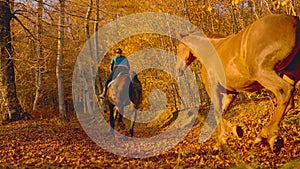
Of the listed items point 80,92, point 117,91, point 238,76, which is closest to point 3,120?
point 117,91

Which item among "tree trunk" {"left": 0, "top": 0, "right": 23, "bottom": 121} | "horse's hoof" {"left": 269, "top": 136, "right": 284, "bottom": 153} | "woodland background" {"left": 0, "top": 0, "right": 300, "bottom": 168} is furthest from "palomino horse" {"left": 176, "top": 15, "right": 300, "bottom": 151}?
"tree trunk" {"left": 0, "top": 0, "right": 23, "bottom": 121}

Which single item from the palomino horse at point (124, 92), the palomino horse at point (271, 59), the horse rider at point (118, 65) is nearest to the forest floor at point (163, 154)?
the palomino horse at point (271, 59)

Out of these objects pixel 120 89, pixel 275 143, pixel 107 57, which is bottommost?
pixel 275 143

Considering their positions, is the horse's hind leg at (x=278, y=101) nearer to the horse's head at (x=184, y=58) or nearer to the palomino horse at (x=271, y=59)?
the palomino horse at (x=271, y=59)

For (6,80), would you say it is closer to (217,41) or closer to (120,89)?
(120,89)

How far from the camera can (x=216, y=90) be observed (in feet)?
19.4

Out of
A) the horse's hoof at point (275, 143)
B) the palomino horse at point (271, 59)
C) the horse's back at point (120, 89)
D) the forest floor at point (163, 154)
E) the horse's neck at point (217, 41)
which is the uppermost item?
the horse's neck at point (217, 41)

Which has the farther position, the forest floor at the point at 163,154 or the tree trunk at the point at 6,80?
the tree trunk at the point at 6,80

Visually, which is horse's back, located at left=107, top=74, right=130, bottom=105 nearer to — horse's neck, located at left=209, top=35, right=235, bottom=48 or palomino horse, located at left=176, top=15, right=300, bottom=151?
horse's neck, located at left=209, top=35, right=235, bottom=48

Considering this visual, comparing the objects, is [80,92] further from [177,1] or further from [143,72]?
[177,1]

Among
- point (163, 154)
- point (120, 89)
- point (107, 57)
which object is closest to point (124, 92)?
point (120, 89)

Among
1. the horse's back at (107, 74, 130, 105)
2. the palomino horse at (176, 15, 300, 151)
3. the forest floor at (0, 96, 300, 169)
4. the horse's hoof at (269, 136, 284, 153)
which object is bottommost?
the forest floor at (0, 96, 300, 169)

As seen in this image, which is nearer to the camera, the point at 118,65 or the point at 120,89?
the point at 118,65

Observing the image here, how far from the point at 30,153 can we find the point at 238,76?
4737 millimetres
